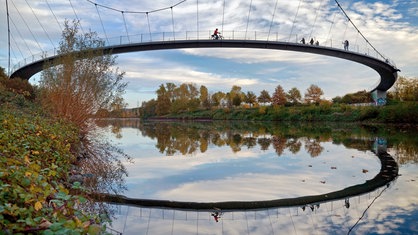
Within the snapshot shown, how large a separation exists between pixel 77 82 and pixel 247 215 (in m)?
13.4

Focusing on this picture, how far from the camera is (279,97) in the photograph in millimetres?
70375

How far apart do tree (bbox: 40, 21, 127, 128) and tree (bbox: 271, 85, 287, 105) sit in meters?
53.4

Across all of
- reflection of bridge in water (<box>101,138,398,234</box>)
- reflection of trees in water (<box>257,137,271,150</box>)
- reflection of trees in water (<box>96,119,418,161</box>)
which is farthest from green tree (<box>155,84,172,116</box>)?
reflection of bridge in water (<box>101,138,398,234</box>)

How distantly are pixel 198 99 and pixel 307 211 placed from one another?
77699 mm

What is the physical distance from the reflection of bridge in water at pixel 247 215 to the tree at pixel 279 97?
62187mm

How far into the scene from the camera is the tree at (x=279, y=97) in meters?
69.1

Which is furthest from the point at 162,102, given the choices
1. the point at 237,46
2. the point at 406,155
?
the point at 406,155

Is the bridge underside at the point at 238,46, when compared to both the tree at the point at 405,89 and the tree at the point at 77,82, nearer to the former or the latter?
the tree at the point at 405,89

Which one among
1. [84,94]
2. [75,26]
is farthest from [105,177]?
[75,26]

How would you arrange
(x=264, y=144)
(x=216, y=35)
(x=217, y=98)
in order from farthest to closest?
(x=217, y=98)
(x=216, y=35)
(x=264, y=144)

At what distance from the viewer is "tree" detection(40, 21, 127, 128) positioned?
17125 mm

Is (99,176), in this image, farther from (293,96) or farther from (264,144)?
(293,96)

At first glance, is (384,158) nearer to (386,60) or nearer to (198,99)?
(386,60)

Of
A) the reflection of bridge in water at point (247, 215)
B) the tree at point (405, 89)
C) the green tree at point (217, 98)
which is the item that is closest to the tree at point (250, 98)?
the green tree at point (217, 98)
